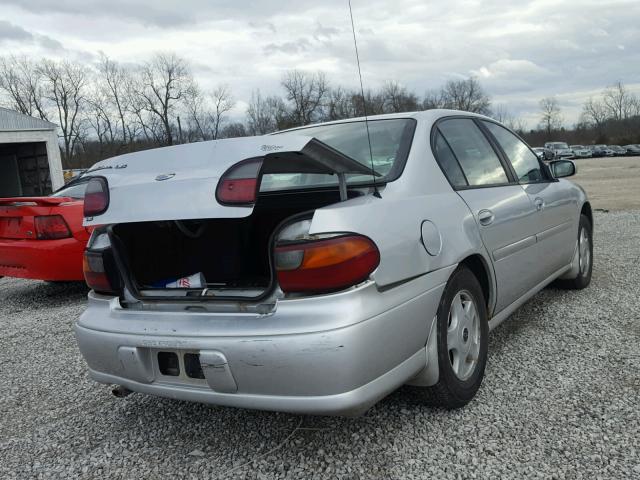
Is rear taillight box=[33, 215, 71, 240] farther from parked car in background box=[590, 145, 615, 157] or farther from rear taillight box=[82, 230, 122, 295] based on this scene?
parked car in background box=[590, 145, 615, 157]

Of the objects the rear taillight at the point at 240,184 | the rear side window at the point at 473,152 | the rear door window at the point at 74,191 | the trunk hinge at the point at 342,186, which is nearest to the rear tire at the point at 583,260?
the rear side window at the point at 473,152

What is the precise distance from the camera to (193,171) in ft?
6.88

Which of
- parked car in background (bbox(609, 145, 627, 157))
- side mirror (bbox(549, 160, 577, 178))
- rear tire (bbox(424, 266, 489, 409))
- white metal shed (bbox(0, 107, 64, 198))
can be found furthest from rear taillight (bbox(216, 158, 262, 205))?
parked car in background (bbox(609, 145, 627, 157))

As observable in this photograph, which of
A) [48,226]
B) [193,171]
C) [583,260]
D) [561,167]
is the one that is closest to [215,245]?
[193,171]

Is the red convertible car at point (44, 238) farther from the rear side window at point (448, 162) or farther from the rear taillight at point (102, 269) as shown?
the rear side window at point (448, 162)

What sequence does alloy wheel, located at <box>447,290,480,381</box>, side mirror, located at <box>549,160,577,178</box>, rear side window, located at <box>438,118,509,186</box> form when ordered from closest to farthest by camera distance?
alloy wheel, located at <box>447,290,480,381</box>, rear side window, located at <box>438,118,509,186</box>, side mirror, located at <box>549,160,577,178</box>

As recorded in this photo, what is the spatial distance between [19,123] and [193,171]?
62.1 ft

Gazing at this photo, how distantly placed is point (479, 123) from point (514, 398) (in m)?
1.78

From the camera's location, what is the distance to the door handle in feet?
9.41

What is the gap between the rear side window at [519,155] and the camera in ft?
12.3

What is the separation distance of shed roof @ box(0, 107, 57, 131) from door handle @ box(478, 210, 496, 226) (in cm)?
1769

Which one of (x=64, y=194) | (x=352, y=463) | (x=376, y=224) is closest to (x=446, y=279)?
(x=376, y=224)

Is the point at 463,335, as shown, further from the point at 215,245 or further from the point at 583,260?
the point at 583,260

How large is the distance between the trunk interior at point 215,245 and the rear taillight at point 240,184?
27.7 inches
